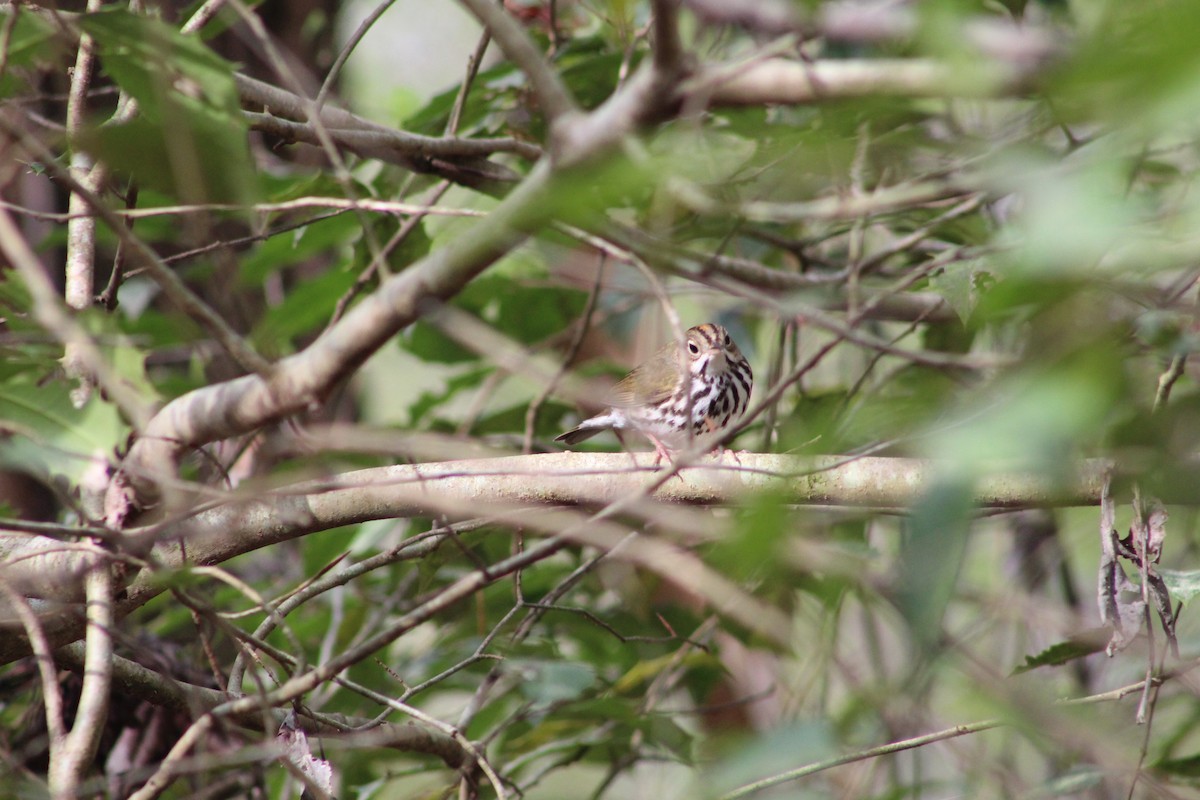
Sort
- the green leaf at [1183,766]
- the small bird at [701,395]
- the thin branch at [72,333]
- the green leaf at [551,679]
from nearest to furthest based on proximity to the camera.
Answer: the thin branch at [72,333]
the green leaf at [1183,766]
the green leaf at [551,679]
the small bird at [701,395]

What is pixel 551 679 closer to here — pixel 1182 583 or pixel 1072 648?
pixel 1072 648

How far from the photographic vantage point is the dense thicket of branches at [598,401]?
3.50 feet

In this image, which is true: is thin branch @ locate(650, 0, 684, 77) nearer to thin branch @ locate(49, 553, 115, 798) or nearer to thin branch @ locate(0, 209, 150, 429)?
thin branch @ locate(0, 209, 150, 429)

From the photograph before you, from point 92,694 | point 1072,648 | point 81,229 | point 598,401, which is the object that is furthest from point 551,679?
point 81,229

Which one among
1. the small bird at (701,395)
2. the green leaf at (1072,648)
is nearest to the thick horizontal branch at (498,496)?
the green leaf at (1072,648)

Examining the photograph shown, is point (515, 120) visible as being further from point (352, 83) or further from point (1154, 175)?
point (352, 83)

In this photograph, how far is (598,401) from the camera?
2336 mm

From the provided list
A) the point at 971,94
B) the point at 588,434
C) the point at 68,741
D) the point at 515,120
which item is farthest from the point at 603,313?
the point at 971,94

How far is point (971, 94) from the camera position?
1006 millimetres

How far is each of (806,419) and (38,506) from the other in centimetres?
274

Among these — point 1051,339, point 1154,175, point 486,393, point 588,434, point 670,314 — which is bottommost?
point 588,434

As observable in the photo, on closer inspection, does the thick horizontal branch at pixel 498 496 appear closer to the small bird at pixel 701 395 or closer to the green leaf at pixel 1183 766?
the green leaf at pixel 1183 766

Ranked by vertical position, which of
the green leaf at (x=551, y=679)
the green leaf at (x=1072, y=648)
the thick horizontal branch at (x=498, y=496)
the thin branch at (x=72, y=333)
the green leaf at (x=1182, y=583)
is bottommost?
the green leaf at (x=551, y=679)

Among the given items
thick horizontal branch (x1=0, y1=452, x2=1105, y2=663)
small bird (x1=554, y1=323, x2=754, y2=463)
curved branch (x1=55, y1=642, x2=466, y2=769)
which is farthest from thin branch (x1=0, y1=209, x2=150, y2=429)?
small bird (x1=554, y1=323, x2=754, y2=463)
